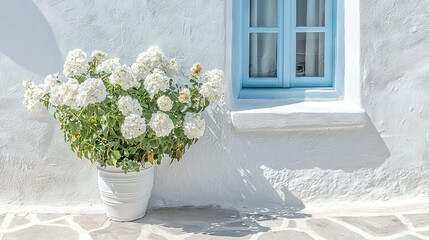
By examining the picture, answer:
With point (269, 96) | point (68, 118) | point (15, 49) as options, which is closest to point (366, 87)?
point (269, 96)

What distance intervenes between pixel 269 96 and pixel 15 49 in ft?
6.29

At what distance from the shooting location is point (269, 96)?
4.05 m

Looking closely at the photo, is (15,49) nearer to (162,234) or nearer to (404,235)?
(162,234)

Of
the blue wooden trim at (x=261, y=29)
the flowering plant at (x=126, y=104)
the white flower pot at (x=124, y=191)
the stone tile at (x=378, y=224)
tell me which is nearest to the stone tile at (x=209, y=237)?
the white flower pot at (x=124, y=191)

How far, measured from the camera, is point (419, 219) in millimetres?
3615

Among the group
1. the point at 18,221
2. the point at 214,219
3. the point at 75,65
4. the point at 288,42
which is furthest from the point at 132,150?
the point at 288,42

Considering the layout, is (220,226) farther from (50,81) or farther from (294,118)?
(50,81)

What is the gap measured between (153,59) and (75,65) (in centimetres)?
50

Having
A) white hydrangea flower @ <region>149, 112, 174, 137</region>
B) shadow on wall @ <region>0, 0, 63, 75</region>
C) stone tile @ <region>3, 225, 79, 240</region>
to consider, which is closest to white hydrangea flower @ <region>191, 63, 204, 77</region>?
white hydrangea flower @ <region>149, 112, 174, 137</region>

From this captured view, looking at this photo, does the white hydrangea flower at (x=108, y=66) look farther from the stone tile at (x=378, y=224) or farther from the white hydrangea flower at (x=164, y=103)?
the stone tile at (x=378, y=224)

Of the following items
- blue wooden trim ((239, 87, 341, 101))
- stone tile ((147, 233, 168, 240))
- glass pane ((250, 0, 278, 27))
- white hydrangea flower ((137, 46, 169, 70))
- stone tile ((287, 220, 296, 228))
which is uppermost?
glass pane ((250, 0, 278, 27))

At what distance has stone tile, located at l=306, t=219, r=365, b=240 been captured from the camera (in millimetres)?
3311

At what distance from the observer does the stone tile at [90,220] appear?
3.48 meters

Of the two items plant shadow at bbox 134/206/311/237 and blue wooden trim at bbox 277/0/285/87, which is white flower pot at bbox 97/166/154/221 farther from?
blue wooden trim at bbox 277/0/285/87
